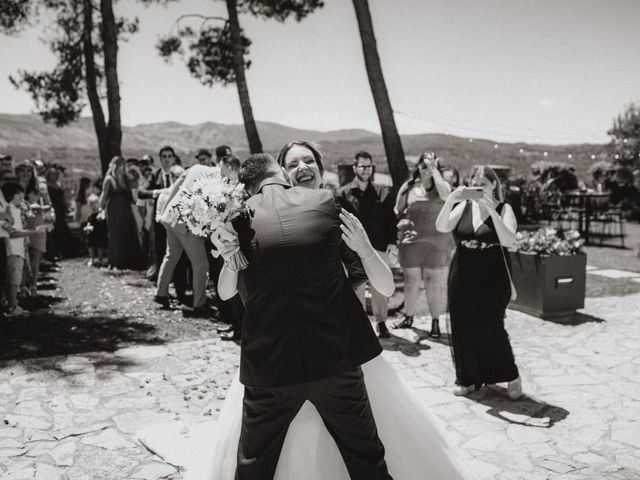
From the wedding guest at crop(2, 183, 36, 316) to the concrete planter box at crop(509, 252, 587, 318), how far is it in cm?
664

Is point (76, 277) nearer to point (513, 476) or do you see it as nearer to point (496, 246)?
point (496, 246)

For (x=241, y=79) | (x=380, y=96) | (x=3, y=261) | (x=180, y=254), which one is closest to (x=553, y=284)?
(x=180, y=254)

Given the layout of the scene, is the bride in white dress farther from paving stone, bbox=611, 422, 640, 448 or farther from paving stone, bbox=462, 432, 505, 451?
paving stone, bbox=611, 422, 640, 448

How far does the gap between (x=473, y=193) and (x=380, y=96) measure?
6.71 metres

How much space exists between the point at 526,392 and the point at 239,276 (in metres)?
3.64

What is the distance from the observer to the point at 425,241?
708cm

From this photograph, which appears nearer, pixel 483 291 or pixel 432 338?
pixel 483 291

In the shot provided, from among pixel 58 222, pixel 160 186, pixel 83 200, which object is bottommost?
pixel 58 222

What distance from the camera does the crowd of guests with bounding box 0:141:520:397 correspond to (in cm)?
502

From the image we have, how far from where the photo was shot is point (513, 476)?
3744mm

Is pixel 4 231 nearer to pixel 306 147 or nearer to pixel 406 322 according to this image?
pixel 406 322

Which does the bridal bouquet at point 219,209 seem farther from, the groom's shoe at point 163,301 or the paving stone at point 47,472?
the groom's shoe at point 163,301

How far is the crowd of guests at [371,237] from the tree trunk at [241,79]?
3329mm

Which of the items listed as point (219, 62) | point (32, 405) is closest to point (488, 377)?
point (32, 405)
